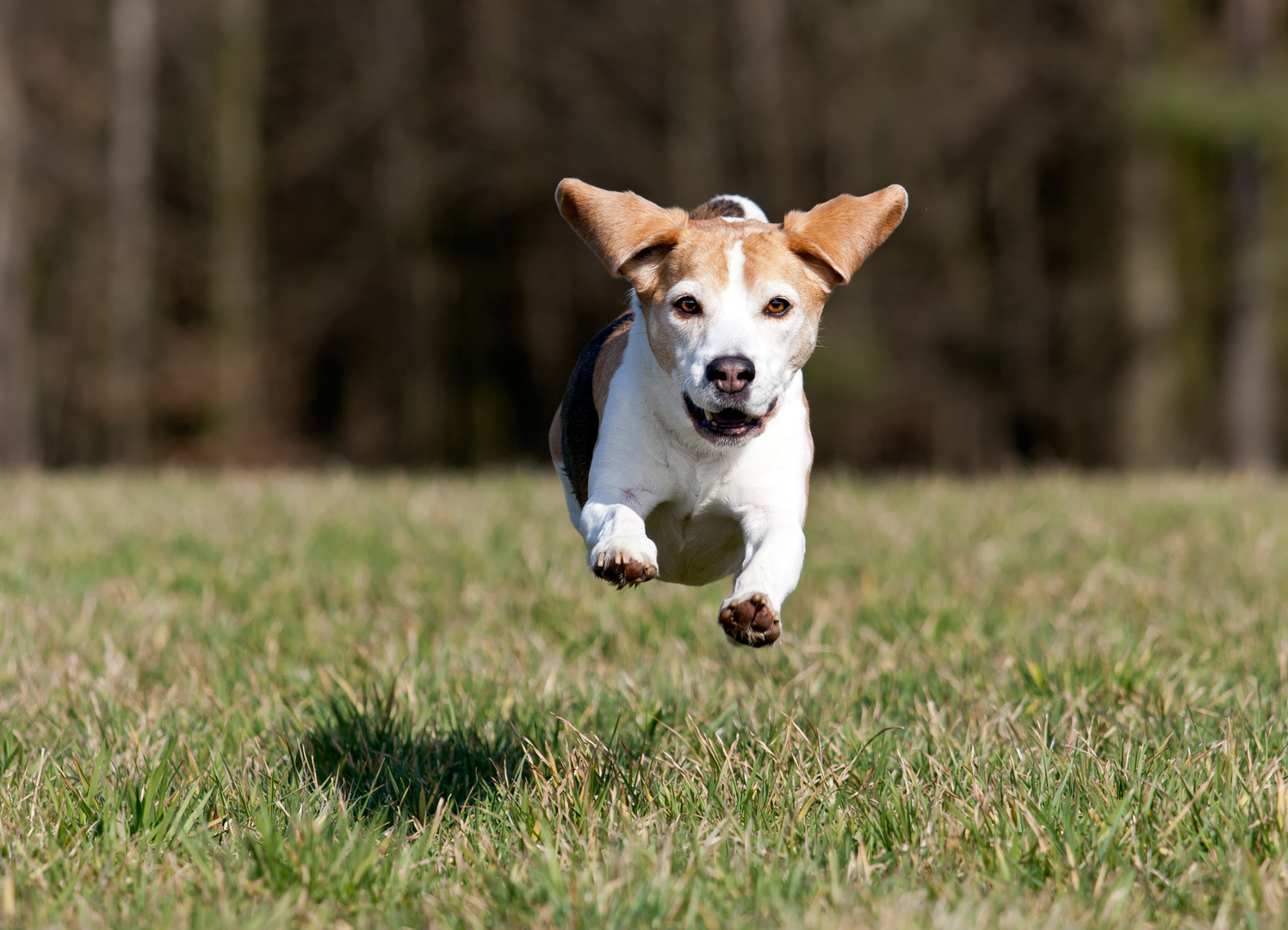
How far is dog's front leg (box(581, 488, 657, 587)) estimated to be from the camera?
294 centimetres

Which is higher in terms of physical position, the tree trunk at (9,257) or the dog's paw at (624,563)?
the tree trunk at (9,257)

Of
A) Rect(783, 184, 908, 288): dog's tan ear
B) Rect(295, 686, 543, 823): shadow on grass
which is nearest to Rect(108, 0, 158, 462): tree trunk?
Rect(295, 686, 543, 823): shadow on grass

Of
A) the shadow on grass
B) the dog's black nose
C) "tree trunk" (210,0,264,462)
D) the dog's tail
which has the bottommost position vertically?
the shadow on grass

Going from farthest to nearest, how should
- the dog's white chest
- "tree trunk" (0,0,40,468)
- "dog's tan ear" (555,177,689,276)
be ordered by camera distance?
"tree trunk" (0,0,40,468)
the dog's white chest
"dog's tan ear" (555,177,689,276)

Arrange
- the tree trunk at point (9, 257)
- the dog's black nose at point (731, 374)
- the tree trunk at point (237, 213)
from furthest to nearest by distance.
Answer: the tree trunk at point (237, 213)
the tree trunk at point (9, 257)
the dog's black nose at point (731, 374)

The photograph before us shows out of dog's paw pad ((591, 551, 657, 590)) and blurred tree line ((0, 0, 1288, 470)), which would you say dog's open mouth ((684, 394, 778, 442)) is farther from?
blurred tree line ((0, 0, 1288, 470))

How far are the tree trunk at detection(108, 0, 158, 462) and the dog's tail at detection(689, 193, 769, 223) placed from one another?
1979cm

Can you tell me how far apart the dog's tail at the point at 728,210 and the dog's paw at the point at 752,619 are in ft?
4.85

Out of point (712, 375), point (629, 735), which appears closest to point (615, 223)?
point (712, 375)

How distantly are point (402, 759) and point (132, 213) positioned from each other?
66.2ft

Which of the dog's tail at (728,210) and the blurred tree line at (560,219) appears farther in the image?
the blurred tree line at (560,219)

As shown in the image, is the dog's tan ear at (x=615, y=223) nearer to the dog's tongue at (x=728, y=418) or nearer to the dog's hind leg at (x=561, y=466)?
the dog's tongue at (x=728, y=418)

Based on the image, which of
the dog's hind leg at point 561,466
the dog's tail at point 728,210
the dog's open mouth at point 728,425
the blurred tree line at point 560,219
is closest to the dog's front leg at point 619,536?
the dog's open mouth at point 728,425

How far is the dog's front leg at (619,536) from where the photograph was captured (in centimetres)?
294
